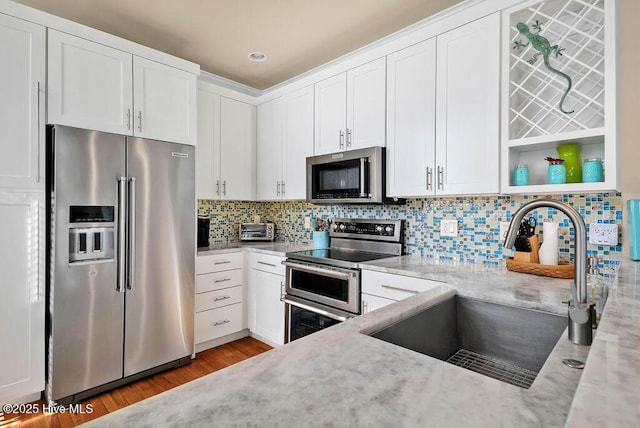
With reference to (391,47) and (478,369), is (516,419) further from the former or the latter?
(391,47)

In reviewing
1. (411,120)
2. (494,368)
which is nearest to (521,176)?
(411,120)

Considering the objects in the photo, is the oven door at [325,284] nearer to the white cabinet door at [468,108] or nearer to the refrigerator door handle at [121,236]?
the white cabinet door at [468,108]

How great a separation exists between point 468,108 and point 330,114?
116 centimetres

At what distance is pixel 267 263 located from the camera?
3012mm

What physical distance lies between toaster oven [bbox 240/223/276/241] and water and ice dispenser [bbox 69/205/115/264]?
4.55ft

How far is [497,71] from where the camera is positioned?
6.30ft

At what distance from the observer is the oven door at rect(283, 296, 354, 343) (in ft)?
7.88

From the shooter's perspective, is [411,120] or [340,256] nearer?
[411,120]

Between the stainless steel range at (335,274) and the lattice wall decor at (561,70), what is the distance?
1.13 meters

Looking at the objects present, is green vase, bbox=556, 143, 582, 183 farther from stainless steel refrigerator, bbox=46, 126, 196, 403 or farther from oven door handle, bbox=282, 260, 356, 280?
stainless steel refrigerator, bbox=46, 126, 196, 403

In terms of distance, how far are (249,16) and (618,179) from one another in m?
2.39

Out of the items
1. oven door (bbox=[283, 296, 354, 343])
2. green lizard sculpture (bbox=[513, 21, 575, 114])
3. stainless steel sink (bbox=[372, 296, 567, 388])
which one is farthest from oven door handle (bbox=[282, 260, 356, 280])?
green lizard sculpture (bbox=[513, 21, 575, 114])

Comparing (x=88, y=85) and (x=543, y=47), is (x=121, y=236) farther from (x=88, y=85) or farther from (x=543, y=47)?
(x=543, y=47)

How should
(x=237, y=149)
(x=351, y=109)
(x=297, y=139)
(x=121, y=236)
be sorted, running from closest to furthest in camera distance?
(x=121, y=236)
(x=351, y=109)
(x=297, y=139)
(x=237, y=149)
